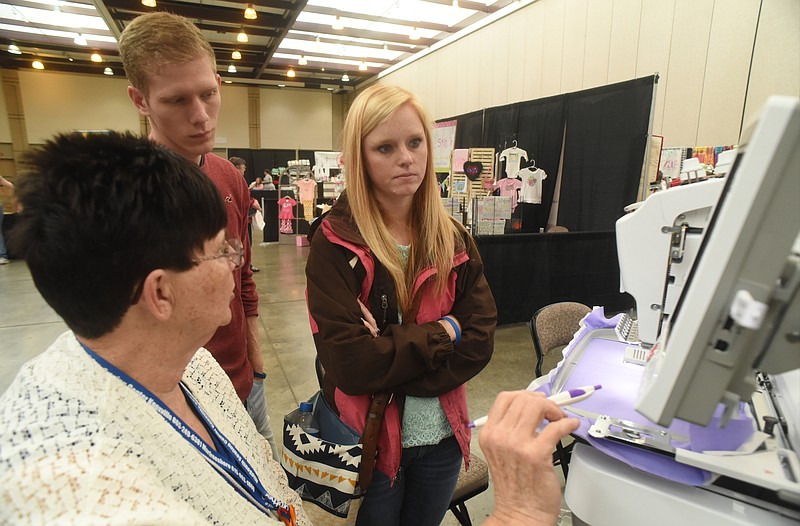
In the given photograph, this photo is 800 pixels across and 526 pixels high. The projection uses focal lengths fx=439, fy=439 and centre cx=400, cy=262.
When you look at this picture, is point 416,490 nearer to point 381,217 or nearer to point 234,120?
point 381,217

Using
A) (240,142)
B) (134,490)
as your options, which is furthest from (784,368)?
(240,142)

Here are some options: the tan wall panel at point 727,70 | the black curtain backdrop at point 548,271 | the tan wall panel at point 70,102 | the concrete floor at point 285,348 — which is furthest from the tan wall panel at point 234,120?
the tan wall panel at point 727,70

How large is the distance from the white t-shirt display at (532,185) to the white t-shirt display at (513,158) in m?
0.17

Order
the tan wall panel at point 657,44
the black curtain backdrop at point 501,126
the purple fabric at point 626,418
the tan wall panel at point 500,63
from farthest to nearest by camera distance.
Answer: the tan wall panel at point 500,63, the black curtain backdrop at point 501,126, the tan wall panel at point 657,44, the purple fabric at point 626,418

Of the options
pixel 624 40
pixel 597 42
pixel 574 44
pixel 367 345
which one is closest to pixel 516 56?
pixel 574 44

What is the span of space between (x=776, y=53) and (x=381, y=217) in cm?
437

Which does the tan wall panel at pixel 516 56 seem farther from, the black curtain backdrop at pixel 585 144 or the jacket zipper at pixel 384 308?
the jacket zipper at pixel 384 308

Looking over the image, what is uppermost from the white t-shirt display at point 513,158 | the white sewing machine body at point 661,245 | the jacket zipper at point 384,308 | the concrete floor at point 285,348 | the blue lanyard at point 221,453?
the white t-shirt display at point 513,158

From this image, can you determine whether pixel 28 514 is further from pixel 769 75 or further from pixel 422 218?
pixel 769 75

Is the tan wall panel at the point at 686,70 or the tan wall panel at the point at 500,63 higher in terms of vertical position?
the tan wall panel at the point at 500,63

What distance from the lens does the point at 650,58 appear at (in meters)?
4.99

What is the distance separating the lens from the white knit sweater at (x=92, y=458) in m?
0.50

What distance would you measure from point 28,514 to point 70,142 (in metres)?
0.46

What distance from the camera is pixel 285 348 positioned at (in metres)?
4.11
